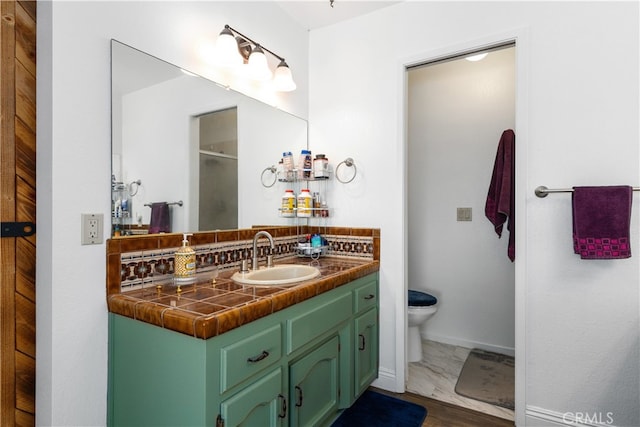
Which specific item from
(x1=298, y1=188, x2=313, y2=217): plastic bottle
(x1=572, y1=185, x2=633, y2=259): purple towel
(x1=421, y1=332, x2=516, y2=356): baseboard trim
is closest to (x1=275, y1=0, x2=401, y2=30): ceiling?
(x1=298, y1=188, x2=313, y2=217): plastic bottle

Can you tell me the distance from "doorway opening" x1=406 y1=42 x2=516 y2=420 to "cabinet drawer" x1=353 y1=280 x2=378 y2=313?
0.76m

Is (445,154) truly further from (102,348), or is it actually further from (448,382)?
(102,348)

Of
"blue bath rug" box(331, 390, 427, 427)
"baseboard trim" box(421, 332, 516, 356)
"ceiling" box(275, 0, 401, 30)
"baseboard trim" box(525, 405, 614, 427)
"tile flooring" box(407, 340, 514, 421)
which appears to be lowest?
"tile flooring" box(407, 340, 514, 421)

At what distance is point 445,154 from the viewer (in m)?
2.90

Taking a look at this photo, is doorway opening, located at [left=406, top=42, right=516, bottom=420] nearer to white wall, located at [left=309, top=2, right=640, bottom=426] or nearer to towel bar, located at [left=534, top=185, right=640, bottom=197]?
white wall, located at [left=309, top=2, right=640, bottom=426]

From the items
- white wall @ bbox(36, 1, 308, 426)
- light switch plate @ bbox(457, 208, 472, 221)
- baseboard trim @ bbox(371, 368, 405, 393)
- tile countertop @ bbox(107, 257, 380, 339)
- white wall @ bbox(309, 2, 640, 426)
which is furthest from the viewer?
light switch plate @ bbox(457, 208, 472, 221)

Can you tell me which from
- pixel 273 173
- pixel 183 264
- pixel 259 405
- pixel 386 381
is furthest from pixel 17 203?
pixel 386 381

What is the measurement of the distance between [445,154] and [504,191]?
714 millimetres

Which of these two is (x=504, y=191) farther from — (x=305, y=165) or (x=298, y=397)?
(x=298, y=397)

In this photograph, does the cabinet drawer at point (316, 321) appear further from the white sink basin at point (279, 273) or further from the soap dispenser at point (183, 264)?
the soap dispenser at point (183, 264)

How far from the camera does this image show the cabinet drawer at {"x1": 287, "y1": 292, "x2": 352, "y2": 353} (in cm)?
140

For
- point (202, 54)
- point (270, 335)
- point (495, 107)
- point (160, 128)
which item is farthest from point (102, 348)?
point (495, 107)

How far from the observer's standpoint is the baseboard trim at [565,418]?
1632mm

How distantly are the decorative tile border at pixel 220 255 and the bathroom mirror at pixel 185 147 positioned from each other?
0.35ft
